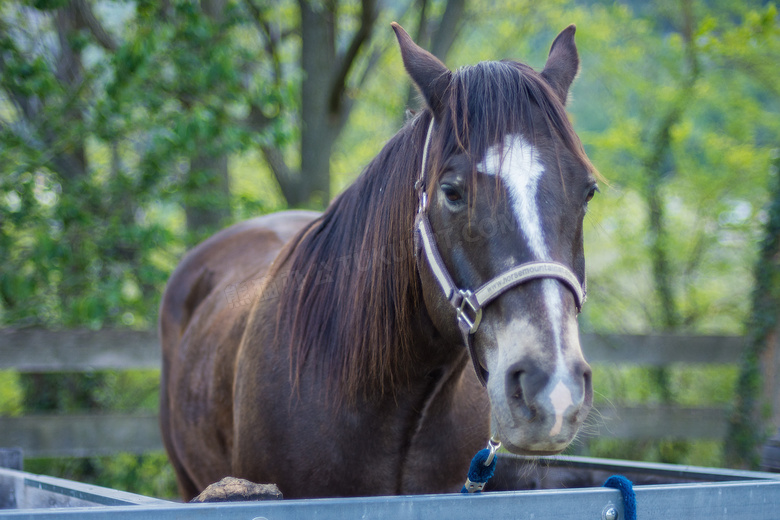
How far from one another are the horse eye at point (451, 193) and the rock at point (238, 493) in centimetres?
78

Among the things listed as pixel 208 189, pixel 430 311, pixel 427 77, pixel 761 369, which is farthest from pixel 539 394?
pixel 761 369

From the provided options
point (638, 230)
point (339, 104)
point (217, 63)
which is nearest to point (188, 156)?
point (217, 63)

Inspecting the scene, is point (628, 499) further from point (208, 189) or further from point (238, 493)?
point (208, 189)

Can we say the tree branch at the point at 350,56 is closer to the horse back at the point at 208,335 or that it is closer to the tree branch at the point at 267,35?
the tree branch at the point at 267,35

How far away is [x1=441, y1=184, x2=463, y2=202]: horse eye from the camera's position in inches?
60.8

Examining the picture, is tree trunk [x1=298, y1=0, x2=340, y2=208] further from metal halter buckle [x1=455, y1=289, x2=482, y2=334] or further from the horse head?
metal halter buckle [x1=455, y1=289, x2=482, y2=334]

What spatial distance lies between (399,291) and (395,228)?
0.19m

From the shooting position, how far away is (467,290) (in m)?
1.50

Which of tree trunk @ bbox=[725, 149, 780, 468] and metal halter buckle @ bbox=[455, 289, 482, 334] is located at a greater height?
metal halter buckle @ bbox=[455, 289, 482, 334]

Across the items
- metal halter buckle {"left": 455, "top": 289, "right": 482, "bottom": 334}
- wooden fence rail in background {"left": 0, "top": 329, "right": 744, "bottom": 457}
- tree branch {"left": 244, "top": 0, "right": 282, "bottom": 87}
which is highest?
tree branch {"left": 244, "top": 0, "right": 282, "bottom": 87}

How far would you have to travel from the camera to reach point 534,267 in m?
1.35

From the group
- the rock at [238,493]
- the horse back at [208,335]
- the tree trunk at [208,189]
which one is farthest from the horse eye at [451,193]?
the tree trunk at [208,189]

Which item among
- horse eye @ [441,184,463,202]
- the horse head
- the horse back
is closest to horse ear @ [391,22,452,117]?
the horse head

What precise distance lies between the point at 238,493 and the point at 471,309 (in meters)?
0.64
